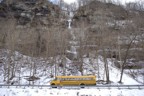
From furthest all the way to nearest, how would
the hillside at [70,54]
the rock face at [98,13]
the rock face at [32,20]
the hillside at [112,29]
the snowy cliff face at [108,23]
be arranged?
the rock face at [98,13] < the snowy cliff face at [108,23] < the rock face at [32,20] < the hillside at [112,29] < the hillside at [70,54]

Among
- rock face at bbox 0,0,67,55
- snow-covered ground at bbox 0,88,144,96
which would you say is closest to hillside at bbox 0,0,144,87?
rock face at bbox 0,0,67,55

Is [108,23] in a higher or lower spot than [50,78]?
higher

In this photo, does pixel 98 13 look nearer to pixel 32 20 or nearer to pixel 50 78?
pixel 32 20

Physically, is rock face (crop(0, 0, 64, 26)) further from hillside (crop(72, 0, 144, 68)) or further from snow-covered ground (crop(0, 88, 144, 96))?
snow-covered ground (crop(0, 88, 144, 96))

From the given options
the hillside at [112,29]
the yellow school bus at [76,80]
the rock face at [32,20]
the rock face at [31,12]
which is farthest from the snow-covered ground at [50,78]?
the rock face at [31,12]

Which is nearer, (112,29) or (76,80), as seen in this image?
(76,80)

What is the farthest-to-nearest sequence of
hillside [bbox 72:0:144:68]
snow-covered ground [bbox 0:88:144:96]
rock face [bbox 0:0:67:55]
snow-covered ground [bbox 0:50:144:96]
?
rock face [bbox 0:0:67:55] → hillside [bbox 72:0:144:68] → snow-covered ground [bbox 0:50:144:96] → snow-covered ground [bbox 0:88:144:96]

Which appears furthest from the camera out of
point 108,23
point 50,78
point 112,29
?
point 108,23

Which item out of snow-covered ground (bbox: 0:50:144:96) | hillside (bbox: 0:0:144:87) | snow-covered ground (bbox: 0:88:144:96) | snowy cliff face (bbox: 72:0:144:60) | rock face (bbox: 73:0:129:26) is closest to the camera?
snow-covered ground (bbox: 0:88:144:96)

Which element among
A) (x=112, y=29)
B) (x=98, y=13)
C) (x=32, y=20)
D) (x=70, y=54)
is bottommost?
(x=70, y=54)

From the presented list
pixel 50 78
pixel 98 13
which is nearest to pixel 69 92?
pixel 50 78

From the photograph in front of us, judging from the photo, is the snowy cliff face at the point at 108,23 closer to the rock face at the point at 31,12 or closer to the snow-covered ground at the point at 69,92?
the rock face at the point at 31,12

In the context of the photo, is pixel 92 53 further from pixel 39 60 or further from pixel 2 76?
Result: pixel 2 76

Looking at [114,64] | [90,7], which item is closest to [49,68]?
[114,64]
